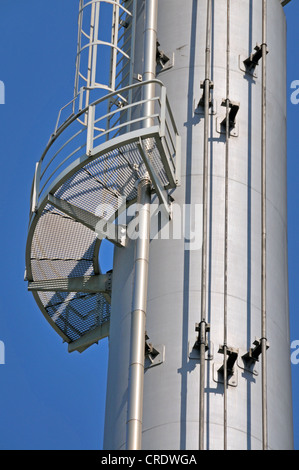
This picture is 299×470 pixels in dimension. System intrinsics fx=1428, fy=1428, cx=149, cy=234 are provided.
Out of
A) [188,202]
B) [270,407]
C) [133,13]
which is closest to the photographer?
[270,407]

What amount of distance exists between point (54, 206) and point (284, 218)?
18.6 ft

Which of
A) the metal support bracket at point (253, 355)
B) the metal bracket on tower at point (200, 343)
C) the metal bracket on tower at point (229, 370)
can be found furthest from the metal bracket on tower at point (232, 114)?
the metal bracket on tower at point (229, 370)

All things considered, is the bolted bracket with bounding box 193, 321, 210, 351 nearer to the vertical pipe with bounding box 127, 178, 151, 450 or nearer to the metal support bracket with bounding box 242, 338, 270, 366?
the metal support bracket with bounding box 242, 338, 270, 366

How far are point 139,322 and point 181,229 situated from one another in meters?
2.85

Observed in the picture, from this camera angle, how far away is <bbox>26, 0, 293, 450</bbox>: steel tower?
3117 centimetres

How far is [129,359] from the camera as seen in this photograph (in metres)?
31.5

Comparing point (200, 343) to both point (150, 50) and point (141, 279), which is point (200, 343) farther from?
point (150, 50)

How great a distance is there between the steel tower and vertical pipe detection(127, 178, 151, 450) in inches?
1.4

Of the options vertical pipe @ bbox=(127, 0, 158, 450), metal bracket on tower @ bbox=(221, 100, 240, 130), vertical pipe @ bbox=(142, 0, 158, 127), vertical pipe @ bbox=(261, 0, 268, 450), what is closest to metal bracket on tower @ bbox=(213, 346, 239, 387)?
vertical pipe @ bbox=(261, 0, 268, 450)

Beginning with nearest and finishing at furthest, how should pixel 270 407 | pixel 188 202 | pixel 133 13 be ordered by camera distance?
pixel 270 407
pixel 188 202
pixel 133 13

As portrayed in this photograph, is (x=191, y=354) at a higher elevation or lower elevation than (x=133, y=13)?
lower

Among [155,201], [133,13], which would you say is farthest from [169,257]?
[133,13]

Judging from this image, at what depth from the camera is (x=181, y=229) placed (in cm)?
3331

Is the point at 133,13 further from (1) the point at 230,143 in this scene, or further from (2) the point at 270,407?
(2) the point at 270,407
